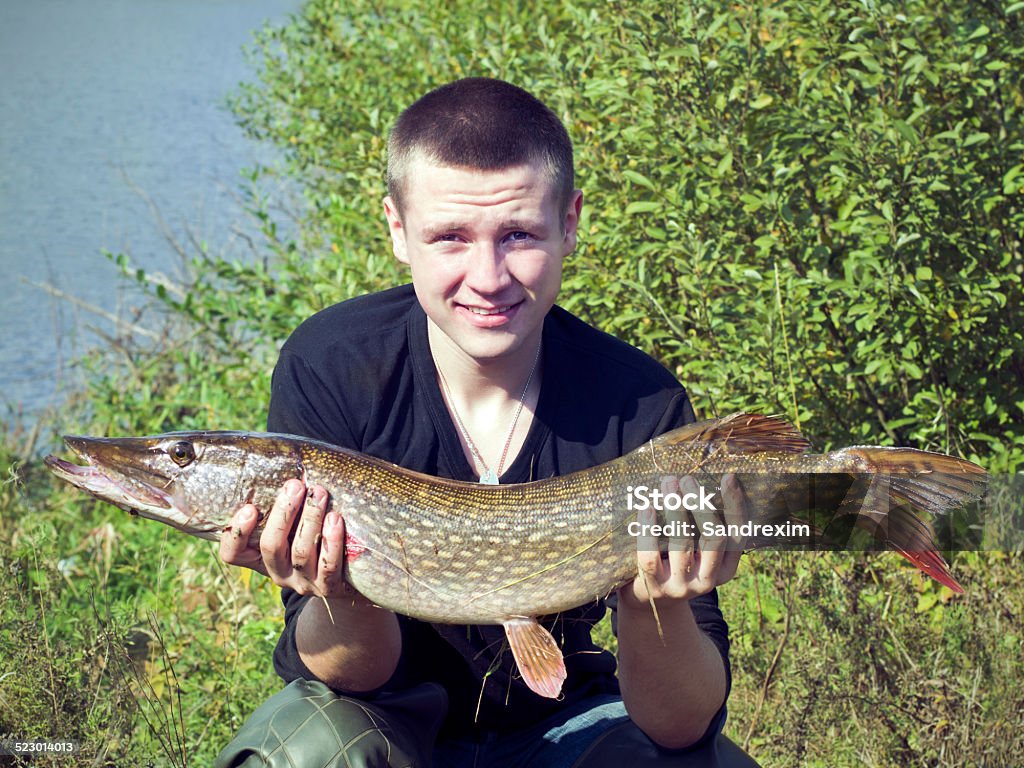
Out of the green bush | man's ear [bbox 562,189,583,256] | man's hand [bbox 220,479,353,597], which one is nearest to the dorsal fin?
man's ear [bbox 562,189,583,256]

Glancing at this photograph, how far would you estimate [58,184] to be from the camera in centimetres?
861

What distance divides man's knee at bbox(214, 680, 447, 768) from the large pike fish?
9.5 inches

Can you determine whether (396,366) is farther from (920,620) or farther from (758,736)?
(920,620)

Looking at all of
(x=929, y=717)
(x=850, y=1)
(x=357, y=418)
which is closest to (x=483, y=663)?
(x=357, y=418)

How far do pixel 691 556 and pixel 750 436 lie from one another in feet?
0.83

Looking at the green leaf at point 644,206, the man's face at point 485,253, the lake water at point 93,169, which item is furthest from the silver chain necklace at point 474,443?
the lake water at point 93,169

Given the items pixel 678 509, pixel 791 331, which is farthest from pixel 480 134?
pixel 791 331

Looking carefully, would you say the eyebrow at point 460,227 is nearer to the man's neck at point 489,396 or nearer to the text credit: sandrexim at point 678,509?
the man's neck at point 489,396

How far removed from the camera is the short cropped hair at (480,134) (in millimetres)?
2219

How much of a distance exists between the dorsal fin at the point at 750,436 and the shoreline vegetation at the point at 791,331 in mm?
897

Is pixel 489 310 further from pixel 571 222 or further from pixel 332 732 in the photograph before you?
pixel 332 732

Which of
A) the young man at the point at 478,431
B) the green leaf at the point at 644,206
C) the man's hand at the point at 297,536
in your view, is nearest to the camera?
the man's hand at the point at 297,536

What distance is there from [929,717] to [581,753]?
95 centimetres

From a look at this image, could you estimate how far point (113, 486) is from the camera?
1955mm
